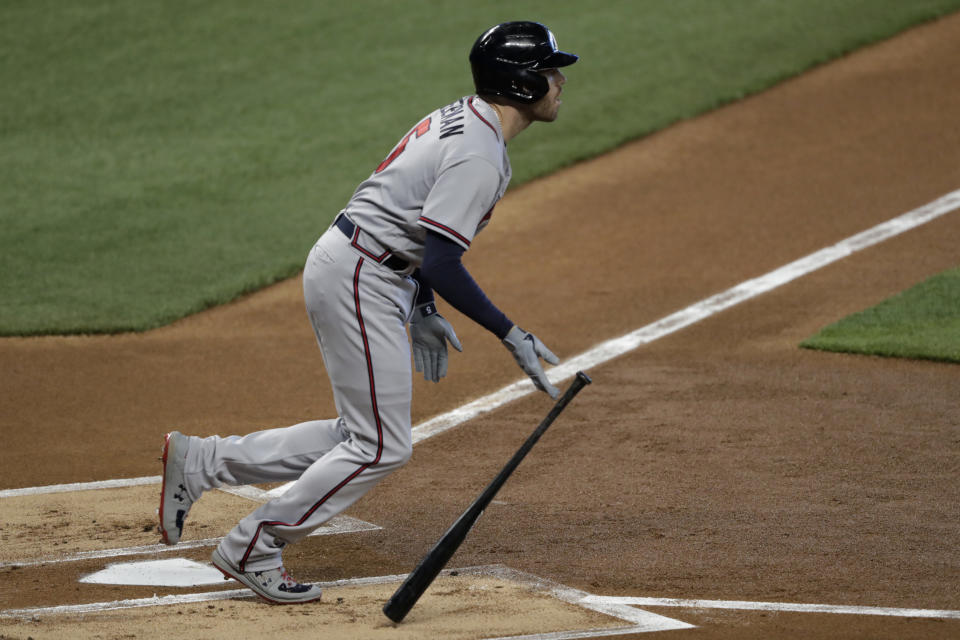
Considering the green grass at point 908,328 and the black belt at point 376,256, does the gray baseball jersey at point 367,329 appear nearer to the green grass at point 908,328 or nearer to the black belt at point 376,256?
the black belt at point 376,256

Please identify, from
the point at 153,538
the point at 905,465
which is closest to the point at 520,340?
the point at 153,538

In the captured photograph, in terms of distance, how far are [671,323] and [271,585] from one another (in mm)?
4380

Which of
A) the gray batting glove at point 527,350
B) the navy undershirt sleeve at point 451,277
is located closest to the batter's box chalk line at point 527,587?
the gray batting glove at point 527,350

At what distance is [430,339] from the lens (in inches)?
177

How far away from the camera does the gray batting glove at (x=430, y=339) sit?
446cm

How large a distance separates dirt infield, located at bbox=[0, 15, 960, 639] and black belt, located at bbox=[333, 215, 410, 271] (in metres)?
1.12

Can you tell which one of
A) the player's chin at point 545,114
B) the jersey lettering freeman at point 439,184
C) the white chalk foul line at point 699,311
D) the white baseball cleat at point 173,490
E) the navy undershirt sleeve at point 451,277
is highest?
the player's chin at point 545,114

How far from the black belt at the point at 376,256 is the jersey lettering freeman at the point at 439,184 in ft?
0.08

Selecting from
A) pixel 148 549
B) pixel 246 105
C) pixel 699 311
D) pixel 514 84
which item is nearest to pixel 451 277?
pixel 514 84

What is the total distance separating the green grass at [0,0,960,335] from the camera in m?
9.65

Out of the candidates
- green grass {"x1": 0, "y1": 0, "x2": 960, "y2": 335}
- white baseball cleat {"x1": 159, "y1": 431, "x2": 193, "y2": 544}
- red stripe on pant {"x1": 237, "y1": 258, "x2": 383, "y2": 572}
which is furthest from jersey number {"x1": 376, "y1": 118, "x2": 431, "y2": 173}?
green grass {"x1": 0, "y1": 0, "x2": 960, "y2": 335}

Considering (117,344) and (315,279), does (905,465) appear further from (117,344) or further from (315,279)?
(117,344)

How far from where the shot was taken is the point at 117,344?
809 cm

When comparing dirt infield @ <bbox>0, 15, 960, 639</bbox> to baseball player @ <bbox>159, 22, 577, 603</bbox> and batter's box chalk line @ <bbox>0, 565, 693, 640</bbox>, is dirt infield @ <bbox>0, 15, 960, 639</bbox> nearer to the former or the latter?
batter's box chalk line @ <bbox>0, 565, 693, 640</bbox>
